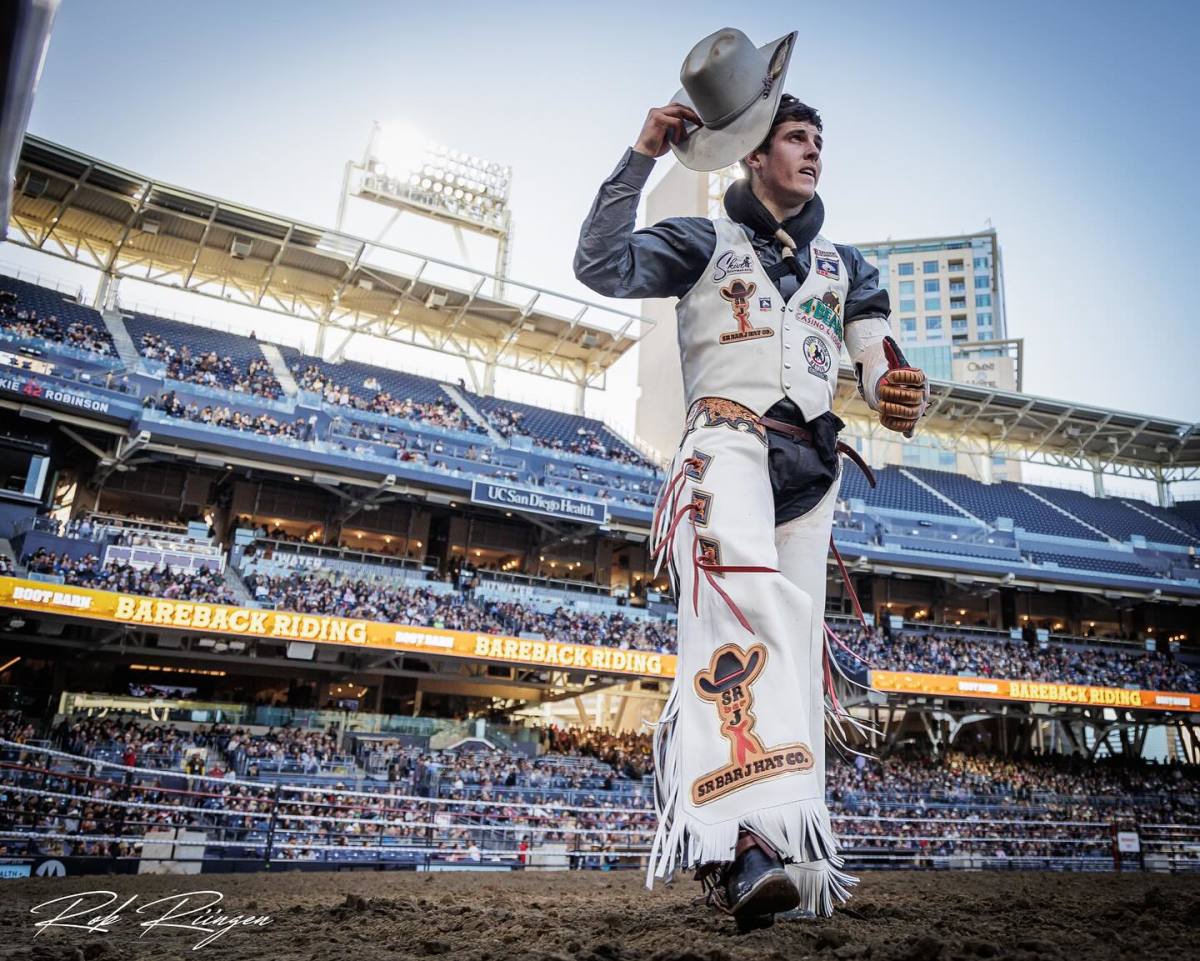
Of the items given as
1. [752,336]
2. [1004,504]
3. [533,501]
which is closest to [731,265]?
[752,336]

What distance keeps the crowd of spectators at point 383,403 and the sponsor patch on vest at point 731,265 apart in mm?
23863

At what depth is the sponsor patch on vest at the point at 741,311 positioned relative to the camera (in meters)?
3.13

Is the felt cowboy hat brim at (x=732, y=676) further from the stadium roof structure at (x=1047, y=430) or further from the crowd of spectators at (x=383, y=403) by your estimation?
the stadium roof structure at (x=1047, y=430)

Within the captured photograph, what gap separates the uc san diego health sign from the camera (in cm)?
2339

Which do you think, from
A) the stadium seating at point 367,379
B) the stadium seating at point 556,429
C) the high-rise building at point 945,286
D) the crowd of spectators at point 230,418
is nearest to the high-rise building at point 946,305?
the high-rise building at point 945,286

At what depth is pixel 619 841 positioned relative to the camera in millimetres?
15656

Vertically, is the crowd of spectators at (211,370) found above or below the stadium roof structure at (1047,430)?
below

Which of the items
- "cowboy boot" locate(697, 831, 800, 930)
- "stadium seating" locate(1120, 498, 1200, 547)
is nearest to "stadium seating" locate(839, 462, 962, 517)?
"stadium seating" locate(1120, 498, 1200, 547)

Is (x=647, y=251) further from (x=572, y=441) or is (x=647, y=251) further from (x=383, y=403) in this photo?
(x=572, y=441)

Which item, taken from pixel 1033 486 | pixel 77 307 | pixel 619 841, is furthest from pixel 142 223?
pixel 1033 486

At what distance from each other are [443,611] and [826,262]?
19.0 m

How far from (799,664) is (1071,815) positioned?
21072 mm

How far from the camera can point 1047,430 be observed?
120 ft

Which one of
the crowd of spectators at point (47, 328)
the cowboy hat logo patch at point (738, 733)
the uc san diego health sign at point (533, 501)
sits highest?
the crowd of spectators at point (47, 328)
